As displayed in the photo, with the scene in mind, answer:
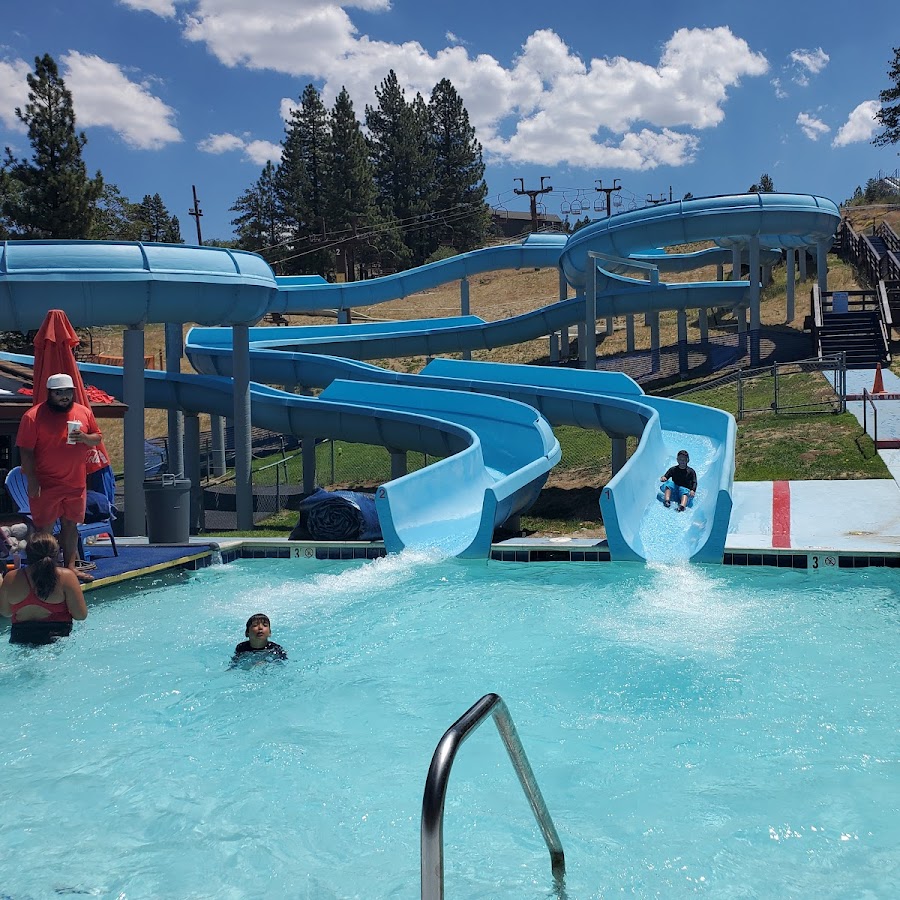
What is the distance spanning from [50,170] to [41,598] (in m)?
33.1

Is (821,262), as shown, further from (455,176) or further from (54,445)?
(455,176)

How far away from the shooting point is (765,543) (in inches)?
358

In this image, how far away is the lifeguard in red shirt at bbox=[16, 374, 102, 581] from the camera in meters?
6.78

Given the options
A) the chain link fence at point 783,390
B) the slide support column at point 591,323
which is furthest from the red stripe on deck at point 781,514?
the slide support column at point 591,323

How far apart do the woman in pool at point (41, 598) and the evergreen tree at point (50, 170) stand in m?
31.8

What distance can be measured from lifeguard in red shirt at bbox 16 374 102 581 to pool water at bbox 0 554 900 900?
918 mm

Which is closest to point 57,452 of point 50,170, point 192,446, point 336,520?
point 336,520

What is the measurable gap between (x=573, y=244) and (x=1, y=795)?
21.7m

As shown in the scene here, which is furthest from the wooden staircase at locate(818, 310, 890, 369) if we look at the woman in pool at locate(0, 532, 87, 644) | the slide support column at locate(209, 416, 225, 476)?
the woman in pool at locate(0, 532, 87, 644)

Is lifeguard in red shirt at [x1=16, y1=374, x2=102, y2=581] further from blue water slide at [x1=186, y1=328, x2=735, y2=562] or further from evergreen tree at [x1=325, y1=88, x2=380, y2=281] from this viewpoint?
evergreen tree at [x1=325, y1=88, x2=380, y2=281]

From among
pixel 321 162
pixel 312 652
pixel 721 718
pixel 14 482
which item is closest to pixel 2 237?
pixel 321 162

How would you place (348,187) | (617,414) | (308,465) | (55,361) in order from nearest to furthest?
(55,361)
(617,414)
(308,465)
(348,187)

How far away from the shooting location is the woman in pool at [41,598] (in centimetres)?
604

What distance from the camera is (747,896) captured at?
11.7 ft
